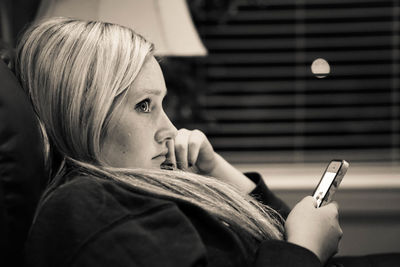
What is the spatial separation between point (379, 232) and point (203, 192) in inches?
45.8

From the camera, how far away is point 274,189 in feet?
6.04

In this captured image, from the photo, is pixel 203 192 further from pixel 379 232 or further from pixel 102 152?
pixel 379 232

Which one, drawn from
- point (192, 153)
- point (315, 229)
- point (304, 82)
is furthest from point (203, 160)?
point (304, 82)

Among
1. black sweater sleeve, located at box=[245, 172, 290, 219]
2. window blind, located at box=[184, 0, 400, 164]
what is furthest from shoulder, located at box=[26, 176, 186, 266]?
window blind, located at box=[184, 0, 400, 164]

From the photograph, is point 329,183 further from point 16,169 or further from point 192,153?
point 16,169

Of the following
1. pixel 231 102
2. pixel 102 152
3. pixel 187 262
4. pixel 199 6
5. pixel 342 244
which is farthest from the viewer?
pixel 231 102

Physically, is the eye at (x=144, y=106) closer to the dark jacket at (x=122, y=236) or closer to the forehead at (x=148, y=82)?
the forehead at (x=148, y=82)

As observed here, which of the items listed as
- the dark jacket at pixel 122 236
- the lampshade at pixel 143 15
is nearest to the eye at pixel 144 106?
the dark jacket at pixel 122 236

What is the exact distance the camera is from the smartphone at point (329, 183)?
936mm

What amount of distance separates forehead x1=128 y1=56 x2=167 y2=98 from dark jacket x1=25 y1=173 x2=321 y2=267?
0.49ft

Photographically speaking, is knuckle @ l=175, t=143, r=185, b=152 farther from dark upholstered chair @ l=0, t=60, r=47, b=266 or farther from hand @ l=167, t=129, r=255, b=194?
dark upholstered chair @ l=0, t=60, r=47, b=266

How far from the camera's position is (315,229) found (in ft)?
2.67

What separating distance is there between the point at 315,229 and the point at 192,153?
325 millimetres

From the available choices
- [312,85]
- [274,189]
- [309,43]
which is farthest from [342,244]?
[309,43]
